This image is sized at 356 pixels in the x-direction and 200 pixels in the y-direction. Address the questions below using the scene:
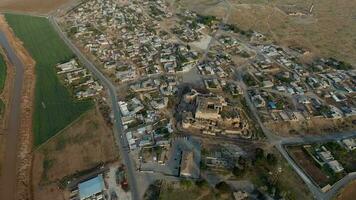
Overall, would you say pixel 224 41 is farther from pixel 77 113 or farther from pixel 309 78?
pixel 77 113

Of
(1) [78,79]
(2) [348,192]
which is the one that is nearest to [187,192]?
(2) [348,192]

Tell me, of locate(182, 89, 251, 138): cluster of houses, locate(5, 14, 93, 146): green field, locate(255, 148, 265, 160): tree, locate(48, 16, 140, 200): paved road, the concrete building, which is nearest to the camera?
locate(48, 16, 140, 200): paved road

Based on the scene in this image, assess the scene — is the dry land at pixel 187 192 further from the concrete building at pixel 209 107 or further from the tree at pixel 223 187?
the concrete building at pixel 209 107

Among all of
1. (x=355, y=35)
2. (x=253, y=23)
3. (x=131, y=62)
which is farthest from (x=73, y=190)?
(x=355, y=35)

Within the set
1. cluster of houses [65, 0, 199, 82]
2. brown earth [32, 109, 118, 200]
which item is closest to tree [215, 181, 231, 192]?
brown earth [32, 109, 118, 200]

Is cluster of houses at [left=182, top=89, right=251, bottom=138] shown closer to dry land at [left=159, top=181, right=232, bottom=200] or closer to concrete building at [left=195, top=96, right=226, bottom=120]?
concrete building at [left=195, top=96, right=226, bottom=120]

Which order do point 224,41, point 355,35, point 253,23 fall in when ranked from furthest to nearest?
Result: point 253,23 → point 355,35 → point 224,41

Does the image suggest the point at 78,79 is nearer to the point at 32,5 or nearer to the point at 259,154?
the point at 259,154
